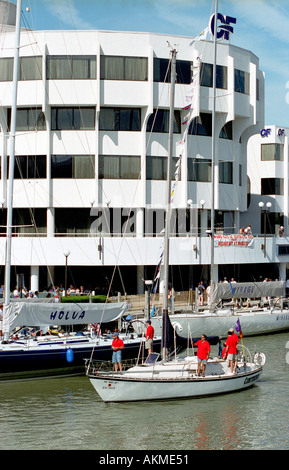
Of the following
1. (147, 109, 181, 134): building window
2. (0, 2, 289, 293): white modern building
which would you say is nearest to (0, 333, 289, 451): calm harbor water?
(0, 2, 289, 293): white modern building

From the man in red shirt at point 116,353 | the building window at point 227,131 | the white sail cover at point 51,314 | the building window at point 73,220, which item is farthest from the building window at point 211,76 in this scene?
the man in red shirt at point 116,353

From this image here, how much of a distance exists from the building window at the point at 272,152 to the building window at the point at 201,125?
2595 cm

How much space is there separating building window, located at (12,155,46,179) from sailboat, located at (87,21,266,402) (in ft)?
84.1

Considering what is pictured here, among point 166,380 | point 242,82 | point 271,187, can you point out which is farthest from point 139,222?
point 271,187

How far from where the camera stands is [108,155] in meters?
53.1

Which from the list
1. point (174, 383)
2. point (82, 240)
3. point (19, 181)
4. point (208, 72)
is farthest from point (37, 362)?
point (208, 72)

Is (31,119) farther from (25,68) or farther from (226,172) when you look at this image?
(226,172)

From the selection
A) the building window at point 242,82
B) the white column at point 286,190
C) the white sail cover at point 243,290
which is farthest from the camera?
the white column at point 286,190

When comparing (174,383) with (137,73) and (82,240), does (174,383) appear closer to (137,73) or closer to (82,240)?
(82,240)

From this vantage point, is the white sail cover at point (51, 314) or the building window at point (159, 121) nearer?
the white sail cover at point (51, 314)

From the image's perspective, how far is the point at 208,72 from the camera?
5506cm

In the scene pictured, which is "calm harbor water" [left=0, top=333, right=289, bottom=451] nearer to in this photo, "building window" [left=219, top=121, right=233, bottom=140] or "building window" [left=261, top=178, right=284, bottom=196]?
"building window" [left=219, top=121, right=233, bottom=140]

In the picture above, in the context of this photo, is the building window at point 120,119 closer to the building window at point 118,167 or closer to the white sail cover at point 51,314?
the building window at point 118,167

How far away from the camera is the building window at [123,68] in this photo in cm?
5178
